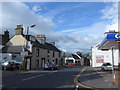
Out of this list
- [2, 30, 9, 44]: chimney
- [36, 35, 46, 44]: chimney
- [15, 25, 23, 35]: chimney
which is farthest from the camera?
[36, 35, 46, 44]: chimney

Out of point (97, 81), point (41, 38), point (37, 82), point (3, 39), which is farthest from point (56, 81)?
point (41, 38)

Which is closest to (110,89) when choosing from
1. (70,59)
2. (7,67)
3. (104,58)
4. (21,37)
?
Result: (7,67)

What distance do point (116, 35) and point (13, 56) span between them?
25883 millimetres

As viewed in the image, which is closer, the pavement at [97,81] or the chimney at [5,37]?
the pavement at [97,81]

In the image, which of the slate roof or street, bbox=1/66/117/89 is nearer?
street, bbox=1/66/117/89

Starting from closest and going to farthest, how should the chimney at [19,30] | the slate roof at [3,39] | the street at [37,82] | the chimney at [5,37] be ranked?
the street at [37,82]
the chimney at [19,30]
the slate roof at [3,39]
the chimney at [5,37]

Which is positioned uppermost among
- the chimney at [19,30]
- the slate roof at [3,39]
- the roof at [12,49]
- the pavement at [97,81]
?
the chimney at [19,30]

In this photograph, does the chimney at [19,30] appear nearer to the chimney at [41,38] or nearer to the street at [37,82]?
the chimney at [41,38]

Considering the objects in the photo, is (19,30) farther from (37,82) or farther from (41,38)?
(37,82)

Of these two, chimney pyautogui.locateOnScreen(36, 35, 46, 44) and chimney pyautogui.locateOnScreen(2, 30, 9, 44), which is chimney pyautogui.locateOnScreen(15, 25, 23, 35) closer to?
chimney pyautogui.locateOnScreen(2, 30, 9, 44)

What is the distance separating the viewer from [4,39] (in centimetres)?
4203

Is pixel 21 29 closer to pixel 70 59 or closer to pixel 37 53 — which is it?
pixel 37 53

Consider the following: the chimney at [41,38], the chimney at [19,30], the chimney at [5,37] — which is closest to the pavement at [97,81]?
the chimney at [19,30]

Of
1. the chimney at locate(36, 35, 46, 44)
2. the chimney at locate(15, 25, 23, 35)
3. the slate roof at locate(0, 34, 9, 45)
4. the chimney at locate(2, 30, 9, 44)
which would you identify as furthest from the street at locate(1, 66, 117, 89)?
the chimney at locate(36, 35, 46, 44)
